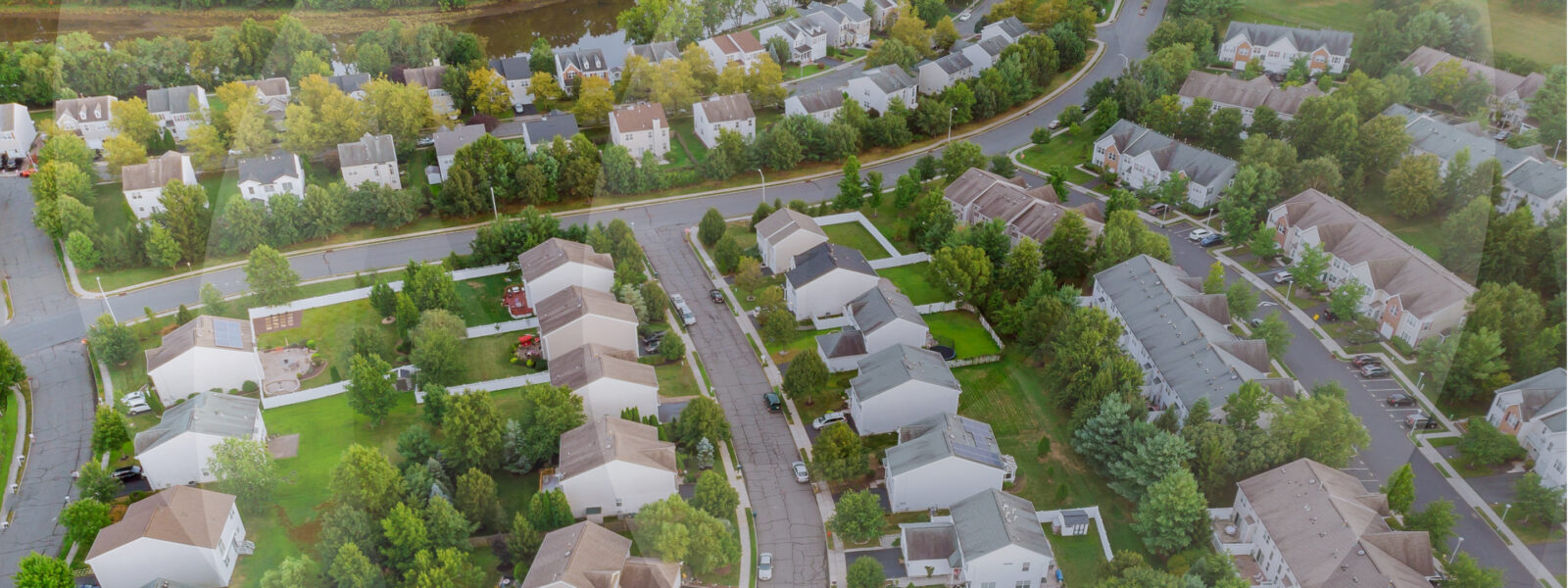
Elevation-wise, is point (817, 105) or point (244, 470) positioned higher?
point (817, 105)

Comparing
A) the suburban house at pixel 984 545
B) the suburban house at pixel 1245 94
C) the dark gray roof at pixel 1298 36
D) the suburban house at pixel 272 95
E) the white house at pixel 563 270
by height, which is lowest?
the suburban house at pixel 984 545

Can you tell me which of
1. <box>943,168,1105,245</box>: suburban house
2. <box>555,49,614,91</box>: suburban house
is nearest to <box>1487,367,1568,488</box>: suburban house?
<box>943,168,1105,245</box>: suburban house

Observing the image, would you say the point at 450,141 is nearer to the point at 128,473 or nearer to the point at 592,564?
the point at 128,473

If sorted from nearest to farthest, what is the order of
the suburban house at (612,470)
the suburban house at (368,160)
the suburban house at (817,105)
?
the suburban house at (612,470), the suburban house at (368,160), the suburban house at (817,105)

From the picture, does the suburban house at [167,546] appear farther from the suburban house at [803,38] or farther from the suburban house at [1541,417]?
the suburban house at [803,38]

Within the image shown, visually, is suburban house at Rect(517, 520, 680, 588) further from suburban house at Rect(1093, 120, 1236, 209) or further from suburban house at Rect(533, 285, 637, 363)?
suburban house at Rect(1093, 120, 1236, 209)

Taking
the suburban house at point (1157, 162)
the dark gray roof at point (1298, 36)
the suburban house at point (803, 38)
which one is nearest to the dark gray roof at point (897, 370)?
the suburban house at point (1157, 162)

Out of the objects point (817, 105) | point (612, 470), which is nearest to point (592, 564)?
point (612, 470)
